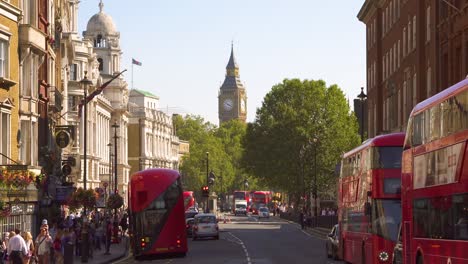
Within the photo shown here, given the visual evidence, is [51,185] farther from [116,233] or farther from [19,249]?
[19,249]

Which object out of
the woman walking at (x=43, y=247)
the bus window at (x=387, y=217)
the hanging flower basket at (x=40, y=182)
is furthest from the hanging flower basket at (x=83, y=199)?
the bus window at (x=387, y=217)

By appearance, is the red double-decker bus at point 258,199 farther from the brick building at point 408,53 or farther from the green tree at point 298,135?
the brick building at point 408,53

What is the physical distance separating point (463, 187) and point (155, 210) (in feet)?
96.2

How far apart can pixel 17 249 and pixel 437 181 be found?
1485 centimetres

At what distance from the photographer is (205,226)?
253ft

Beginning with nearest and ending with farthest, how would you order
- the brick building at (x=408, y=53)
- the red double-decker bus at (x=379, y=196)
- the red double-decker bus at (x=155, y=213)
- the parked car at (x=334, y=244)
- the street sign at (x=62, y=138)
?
the red double-decker bus at (x=379, y=196), the parked car at (x=334, y=244), the red double-decker bus at (x=155, y=213), the brick building at (x=408, y=53), the street sign at (x=62, y=138)

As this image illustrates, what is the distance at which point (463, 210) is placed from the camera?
21.3 metres

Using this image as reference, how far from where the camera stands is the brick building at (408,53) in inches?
2397

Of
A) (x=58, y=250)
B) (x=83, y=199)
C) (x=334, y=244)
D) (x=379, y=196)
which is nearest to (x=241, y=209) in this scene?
(x=83, y=199)

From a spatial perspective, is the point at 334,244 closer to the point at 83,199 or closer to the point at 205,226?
the point at 83,199

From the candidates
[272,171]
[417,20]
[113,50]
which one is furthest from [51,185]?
[113,50]

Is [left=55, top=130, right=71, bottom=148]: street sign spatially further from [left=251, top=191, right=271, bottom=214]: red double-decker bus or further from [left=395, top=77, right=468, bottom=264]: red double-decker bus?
[left=251, top=191, right=271, bottom=214]: red double-decker bus

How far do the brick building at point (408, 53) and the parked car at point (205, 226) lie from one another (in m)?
13.2

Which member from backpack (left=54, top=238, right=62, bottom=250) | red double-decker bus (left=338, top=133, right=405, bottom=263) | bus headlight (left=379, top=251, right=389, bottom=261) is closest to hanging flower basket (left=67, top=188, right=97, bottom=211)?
backpack (left=54, top=238, right=62, bottom=250)
